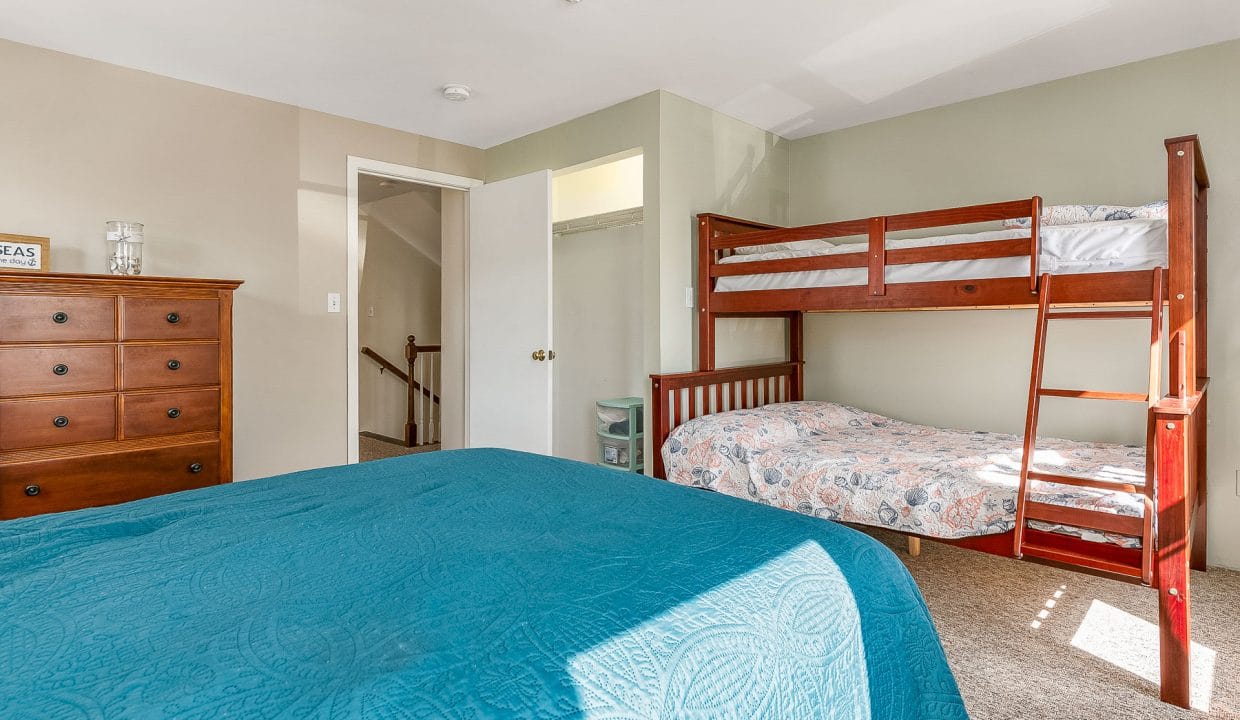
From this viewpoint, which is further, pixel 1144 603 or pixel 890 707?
pixel 1144 603

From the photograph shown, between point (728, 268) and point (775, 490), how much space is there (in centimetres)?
120

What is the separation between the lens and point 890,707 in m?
1.03

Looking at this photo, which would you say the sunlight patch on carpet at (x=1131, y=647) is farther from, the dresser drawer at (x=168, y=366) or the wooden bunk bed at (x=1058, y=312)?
the dresser drawer at (x=168, y=366)

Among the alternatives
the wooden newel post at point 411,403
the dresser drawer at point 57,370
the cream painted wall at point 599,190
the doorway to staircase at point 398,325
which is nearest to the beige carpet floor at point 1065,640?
the cream painted wall at point 599,190

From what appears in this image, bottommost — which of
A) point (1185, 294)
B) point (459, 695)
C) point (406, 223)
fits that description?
point (459, 695)

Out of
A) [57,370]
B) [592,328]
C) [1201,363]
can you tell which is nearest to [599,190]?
[592,328]

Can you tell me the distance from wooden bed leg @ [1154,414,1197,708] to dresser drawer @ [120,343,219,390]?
3.43 metres

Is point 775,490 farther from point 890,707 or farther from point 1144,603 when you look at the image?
point 890,707

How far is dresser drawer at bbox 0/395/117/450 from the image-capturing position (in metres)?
2.35

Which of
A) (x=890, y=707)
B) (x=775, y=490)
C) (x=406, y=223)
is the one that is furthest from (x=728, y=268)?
(x=406, y=223)

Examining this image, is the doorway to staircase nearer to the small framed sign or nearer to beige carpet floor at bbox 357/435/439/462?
beige carpet floor at bbox 357/435/439/462

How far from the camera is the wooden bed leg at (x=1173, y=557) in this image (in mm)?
1849

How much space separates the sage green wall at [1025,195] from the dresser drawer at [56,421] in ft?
12.0

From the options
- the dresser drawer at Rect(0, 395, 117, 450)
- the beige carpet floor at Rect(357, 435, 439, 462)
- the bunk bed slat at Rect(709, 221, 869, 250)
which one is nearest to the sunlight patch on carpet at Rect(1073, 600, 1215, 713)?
the bunk bed slat at Rect(709, 221, 869, 250)
